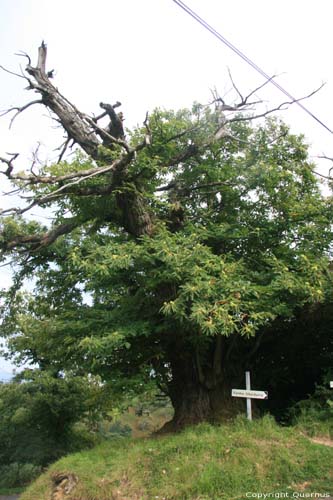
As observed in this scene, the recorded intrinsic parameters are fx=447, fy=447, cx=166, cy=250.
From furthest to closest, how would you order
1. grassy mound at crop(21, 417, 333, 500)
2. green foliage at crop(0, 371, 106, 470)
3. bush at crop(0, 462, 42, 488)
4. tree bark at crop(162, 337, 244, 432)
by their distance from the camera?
bush at crop(0, 462, 42, 488) → green foliage at crop(0, 371, 106, 470) → tree bark at crop(162, 337, 244, 432) → grassy mound at crop(21, 417, 333, 500)

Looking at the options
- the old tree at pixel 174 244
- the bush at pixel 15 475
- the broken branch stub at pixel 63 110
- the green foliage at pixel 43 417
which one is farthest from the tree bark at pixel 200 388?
the bush at pixel 15 475

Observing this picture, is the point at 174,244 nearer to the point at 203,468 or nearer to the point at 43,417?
the point at 203,468

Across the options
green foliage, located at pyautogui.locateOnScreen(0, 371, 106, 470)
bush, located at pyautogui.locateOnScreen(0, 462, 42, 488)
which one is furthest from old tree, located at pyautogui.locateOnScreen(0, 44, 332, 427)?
bush, located at pyautogui.locateOnScreen(0, 462, 42, 488)

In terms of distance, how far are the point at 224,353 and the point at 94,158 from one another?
528cm

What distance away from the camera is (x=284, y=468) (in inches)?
259

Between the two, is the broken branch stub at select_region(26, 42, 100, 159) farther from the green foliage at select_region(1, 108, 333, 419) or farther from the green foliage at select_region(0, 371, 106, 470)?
the green foliage at select_region(0, 371, 106, 470)

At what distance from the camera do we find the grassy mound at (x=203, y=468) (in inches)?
251

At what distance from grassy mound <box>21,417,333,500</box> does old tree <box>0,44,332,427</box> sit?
1.42 metres

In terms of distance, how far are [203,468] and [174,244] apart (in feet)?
12.0

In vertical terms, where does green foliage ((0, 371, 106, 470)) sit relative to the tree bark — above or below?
below

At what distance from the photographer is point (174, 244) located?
8.00 meters

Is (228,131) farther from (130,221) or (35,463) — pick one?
(35,463)

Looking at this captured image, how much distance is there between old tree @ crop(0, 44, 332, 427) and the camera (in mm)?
7809

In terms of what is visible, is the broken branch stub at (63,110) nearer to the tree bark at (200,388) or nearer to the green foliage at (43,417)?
the tree bark at (200,388)
